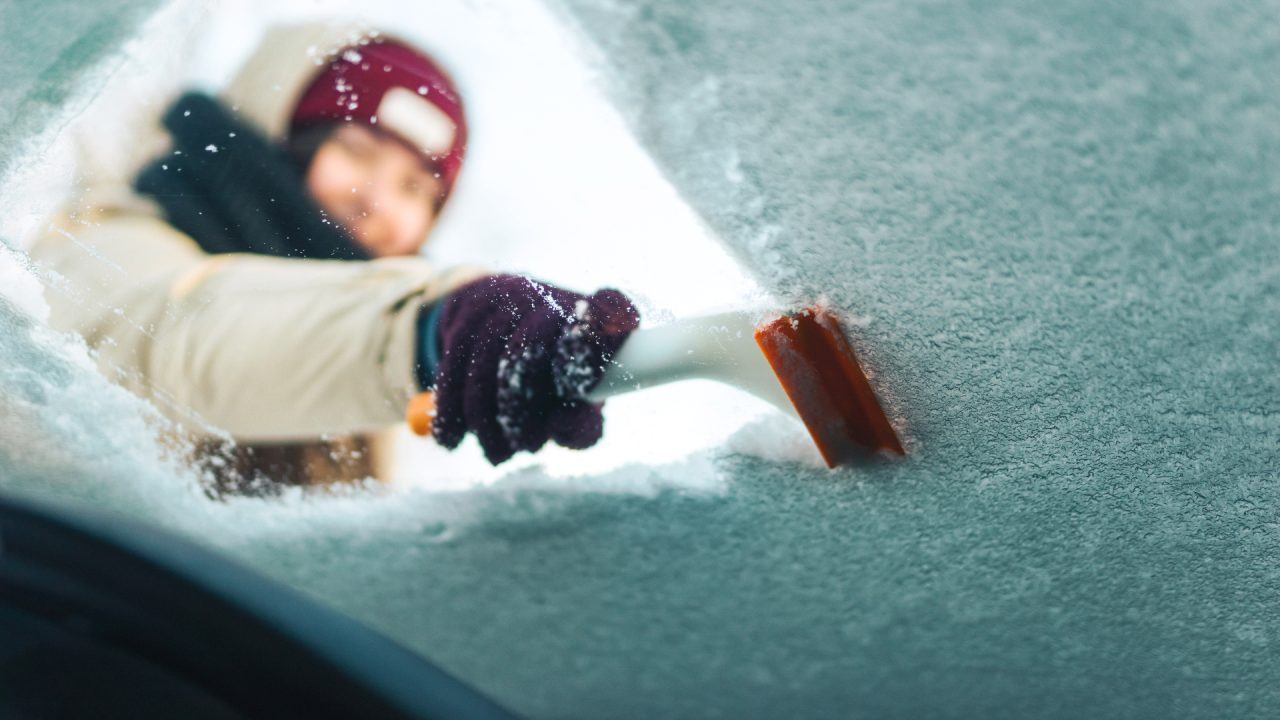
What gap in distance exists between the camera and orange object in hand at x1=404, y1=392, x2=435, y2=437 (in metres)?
0.75

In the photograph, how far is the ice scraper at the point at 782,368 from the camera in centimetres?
62

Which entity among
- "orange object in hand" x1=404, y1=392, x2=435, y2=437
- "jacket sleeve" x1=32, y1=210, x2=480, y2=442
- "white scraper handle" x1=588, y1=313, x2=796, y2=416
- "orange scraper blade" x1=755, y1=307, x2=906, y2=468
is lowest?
"orange scraper blade" x1=755, y1=307, x2=906, y2=468

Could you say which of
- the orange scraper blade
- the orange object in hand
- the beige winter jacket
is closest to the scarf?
the beige winter jacket

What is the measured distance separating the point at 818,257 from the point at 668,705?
32.5 inches

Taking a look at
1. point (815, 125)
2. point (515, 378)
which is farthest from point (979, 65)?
point (515, 378)

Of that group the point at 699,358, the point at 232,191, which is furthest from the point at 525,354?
the point at 232,191

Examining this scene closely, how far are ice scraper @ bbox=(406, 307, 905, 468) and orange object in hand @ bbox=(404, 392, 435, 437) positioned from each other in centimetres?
16

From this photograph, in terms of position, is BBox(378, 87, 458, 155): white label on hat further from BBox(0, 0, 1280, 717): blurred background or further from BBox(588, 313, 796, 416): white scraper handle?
BBox(588, 313, 796, 416): white scraper handle

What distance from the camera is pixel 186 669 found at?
0.55 metres

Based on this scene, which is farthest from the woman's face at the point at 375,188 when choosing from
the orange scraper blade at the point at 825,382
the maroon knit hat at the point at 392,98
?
the orange scraper blade at the point at 825,382

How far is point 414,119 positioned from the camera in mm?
566

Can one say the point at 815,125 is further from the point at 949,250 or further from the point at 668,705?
the point at 668,705

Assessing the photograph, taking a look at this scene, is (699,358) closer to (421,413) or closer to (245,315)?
(421,413)

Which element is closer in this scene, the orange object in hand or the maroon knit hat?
the maroon knit hat
